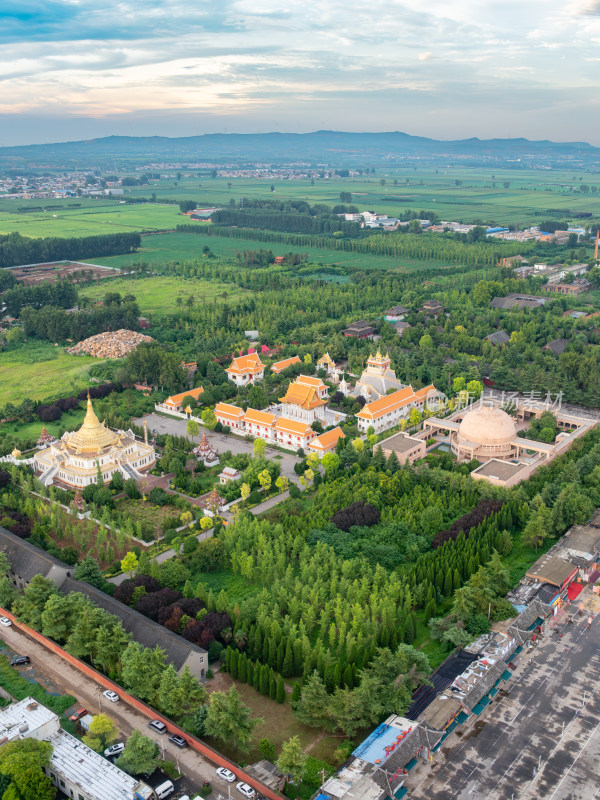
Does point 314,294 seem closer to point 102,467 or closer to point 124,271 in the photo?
point 124,271

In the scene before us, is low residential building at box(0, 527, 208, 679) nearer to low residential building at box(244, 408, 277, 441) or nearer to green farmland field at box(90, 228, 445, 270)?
low residential building at box(244, 408, 277, 441)

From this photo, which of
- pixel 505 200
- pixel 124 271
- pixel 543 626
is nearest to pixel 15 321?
pixel 124 271

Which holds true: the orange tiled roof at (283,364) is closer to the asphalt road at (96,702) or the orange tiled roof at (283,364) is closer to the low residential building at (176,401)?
the low residential building at (176,401)

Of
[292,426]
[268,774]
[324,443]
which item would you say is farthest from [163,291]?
[268,774]

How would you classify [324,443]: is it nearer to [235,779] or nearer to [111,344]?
[235,779]

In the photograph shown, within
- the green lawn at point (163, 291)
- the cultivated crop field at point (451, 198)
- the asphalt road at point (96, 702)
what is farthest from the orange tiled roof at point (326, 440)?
the cultivated crop field at point (451, 198)

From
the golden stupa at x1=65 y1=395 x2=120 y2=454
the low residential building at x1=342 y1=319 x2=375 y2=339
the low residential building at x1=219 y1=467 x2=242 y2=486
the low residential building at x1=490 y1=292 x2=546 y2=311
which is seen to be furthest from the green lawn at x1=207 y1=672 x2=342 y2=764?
the low residential building at x1=490 y1=292 x2=546 y2=311
